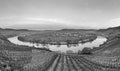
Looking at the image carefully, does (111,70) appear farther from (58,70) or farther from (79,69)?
(58,70)

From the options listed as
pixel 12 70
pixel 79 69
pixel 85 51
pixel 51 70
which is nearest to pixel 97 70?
pixel 79 69

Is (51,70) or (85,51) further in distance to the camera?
(85,51)

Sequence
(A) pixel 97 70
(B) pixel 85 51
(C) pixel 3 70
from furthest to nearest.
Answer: (B) pixel 85 51 → (A) pixel 97 70 → (C) pixel 3 70

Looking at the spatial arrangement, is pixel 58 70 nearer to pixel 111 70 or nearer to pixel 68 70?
pixel 68 70

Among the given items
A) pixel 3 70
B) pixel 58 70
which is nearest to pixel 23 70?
pixel 3 70

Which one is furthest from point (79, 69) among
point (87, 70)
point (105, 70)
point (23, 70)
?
point (23, 70)

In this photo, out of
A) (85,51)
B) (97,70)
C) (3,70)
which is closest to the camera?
(3,70)

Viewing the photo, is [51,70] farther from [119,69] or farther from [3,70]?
[119,69]

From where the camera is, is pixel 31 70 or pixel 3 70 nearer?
pixel 3 70
